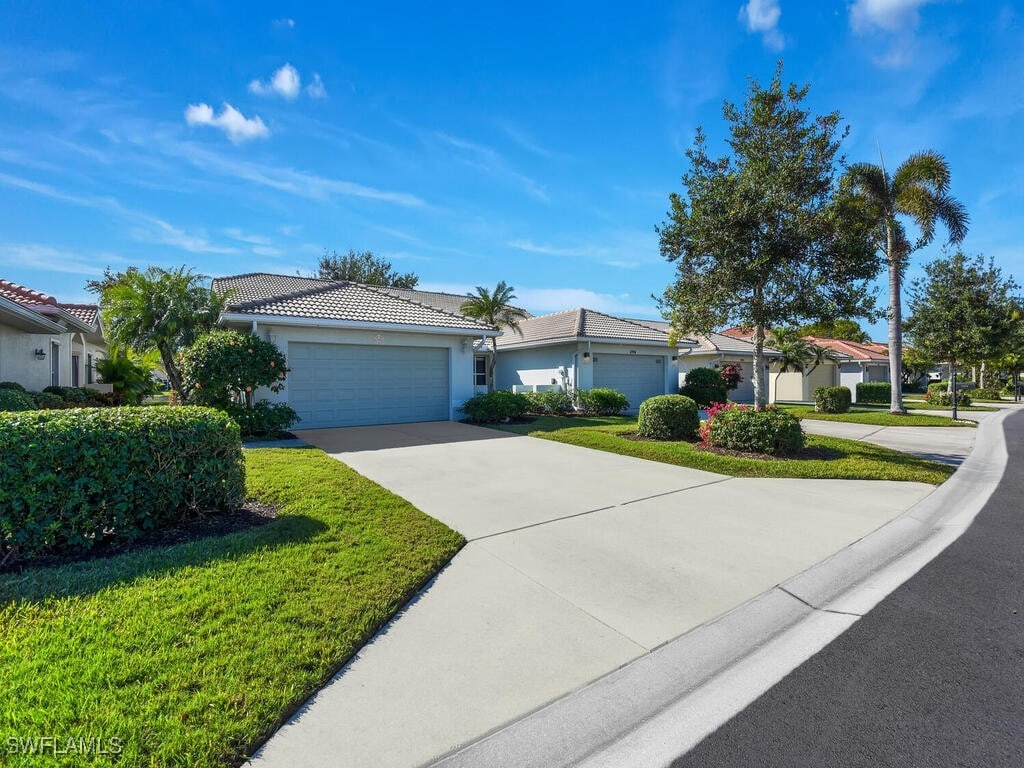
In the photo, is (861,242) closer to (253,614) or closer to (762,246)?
(762,246)

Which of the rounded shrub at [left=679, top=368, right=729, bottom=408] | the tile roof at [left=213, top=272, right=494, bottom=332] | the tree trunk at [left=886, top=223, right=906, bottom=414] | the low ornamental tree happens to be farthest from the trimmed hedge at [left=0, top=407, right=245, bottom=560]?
the tree trunk at [left=886, top=223, right=906, bottom=414]

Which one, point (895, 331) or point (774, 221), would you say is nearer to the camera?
point (774, 221)

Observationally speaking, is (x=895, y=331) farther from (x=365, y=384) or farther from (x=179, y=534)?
(x=179, y=534)

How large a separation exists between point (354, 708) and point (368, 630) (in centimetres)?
63

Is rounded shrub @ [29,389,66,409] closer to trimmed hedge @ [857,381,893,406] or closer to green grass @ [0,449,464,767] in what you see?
green grass @ [0,449,464,767]

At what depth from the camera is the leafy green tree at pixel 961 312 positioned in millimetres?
21562

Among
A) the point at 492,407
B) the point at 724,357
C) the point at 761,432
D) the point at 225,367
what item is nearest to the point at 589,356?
the point at 492,407

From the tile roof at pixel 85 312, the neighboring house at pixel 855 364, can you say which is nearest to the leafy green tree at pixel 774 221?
the tile roof at pixel 85 312

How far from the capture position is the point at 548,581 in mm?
3727

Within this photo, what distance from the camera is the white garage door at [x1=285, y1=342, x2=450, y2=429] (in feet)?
40.7

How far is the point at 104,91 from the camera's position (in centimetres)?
796

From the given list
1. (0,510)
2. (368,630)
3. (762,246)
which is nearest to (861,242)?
(762,246)

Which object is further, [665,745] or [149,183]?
[149,183]

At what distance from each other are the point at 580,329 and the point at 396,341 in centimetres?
685
